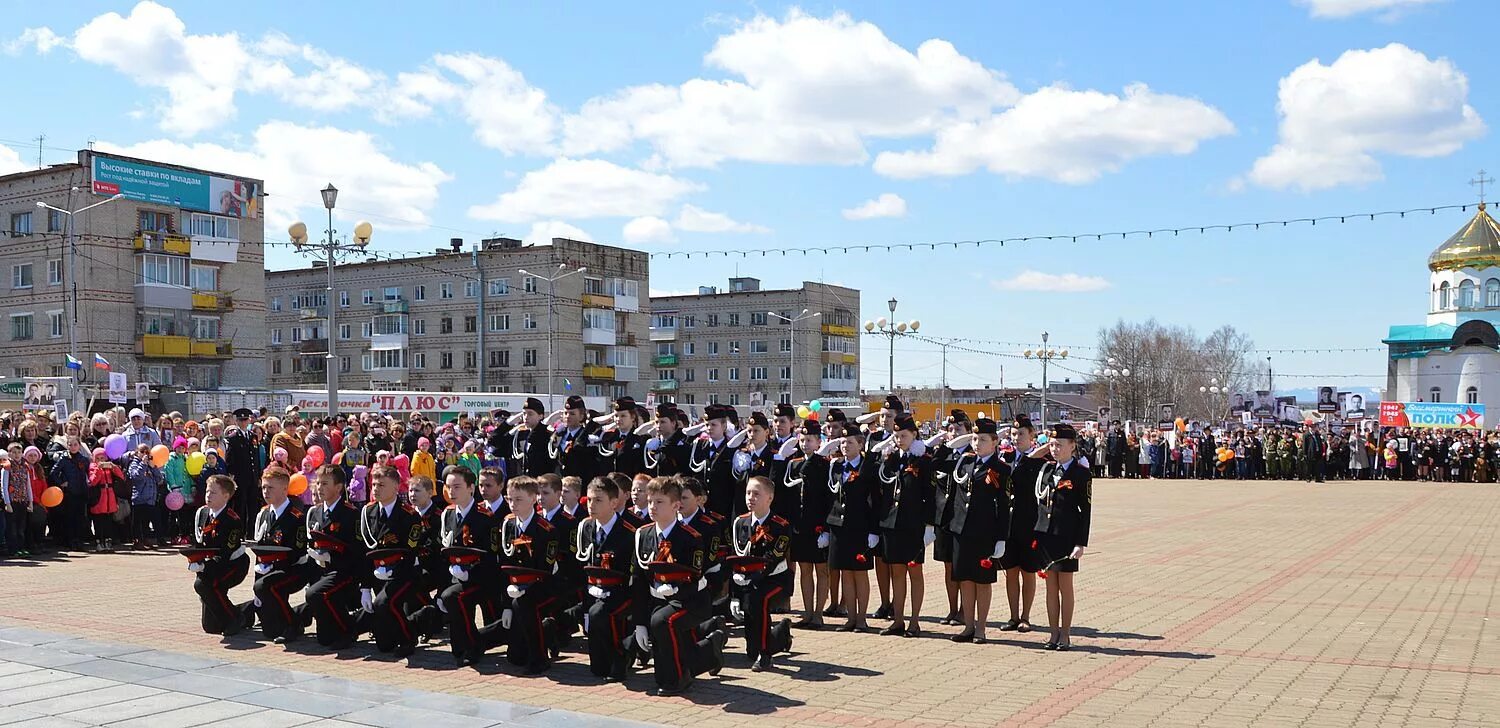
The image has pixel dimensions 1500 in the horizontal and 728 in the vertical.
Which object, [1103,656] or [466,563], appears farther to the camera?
[1103,656]

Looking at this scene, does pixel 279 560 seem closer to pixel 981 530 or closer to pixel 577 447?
pixel 577 447

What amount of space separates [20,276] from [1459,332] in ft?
234

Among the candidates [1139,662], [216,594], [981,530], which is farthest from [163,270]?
[1139,662]

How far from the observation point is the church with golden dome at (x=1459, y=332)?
67250 millimetres

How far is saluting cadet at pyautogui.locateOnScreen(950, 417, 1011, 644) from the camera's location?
32.4 ft

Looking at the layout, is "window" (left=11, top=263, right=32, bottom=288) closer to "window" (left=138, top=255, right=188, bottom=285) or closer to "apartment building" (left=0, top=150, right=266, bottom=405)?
"apartment building" (left=0, top=150, right=266, bottom=405)

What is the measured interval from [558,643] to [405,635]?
49.3 inches

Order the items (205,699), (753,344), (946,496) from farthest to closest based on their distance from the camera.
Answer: (753,344) < (946,496) < (205,699)

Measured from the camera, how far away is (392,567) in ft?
30.8

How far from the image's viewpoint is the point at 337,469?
10.1 metres

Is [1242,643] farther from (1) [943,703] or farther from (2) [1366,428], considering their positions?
(2) [1366,428]

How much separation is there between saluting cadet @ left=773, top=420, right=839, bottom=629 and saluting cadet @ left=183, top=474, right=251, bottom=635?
4.63 metres

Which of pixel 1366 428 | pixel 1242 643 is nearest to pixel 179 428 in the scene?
pixel 1242 643

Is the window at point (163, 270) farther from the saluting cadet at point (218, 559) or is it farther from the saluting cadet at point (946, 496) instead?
the saluting cadet at point (946, 496)
